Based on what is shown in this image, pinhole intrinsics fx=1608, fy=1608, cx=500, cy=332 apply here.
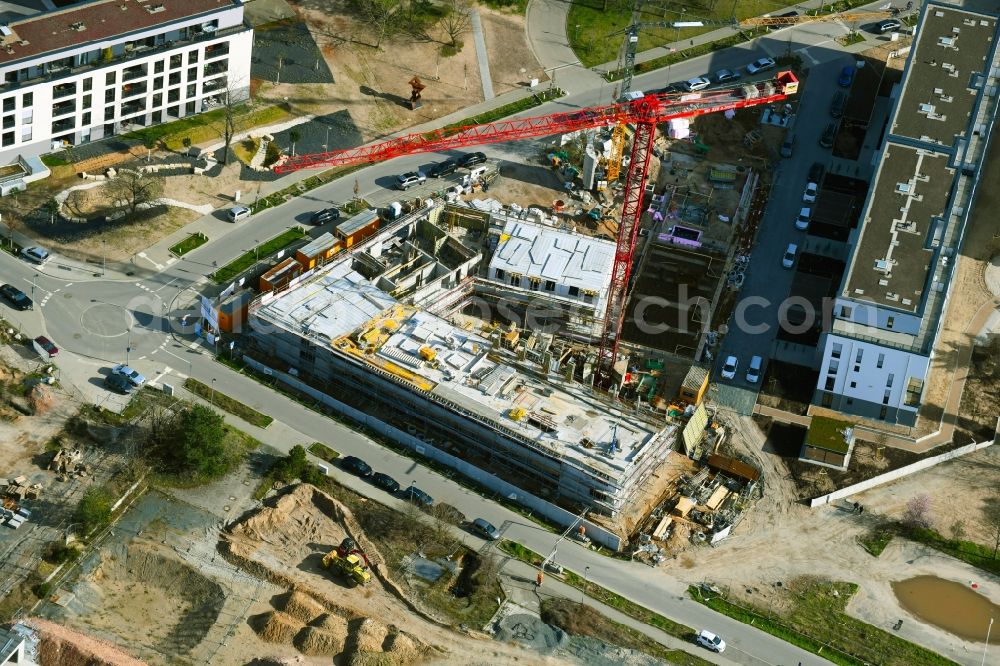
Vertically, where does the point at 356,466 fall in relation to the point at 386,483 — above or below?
above

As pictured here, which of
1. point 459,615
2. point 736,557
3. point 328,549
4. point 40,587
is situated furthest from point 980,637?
point 40,587

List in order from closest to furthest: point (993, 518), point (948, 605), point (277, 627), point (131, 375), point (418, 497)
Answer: point (277, 627) < point (418, 497) < point (948, 605) < point (131, 375) < point (993, 518)

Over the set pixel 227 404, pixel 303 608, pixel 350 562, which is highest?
pixel 227 404

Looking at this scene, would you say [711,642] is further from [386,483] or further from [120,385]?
[120,385]

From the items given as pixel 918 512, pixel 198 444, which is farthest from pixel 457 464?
pixel 918 512

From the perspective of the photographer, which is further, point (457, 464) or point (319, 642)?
point (457, 464)

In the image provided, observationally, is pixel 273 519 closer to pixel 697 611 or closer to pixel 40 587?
pixel 40 587

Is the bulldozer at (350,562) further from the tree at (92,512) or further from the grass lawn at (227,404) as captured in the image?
the tree at (92,512)

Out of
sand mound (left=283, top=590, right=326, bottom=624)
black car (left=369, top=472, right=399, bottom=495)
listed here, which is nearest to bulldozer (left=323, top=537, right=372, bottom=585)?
sand mound (left=283, top=590, right=326, bottom=624)
